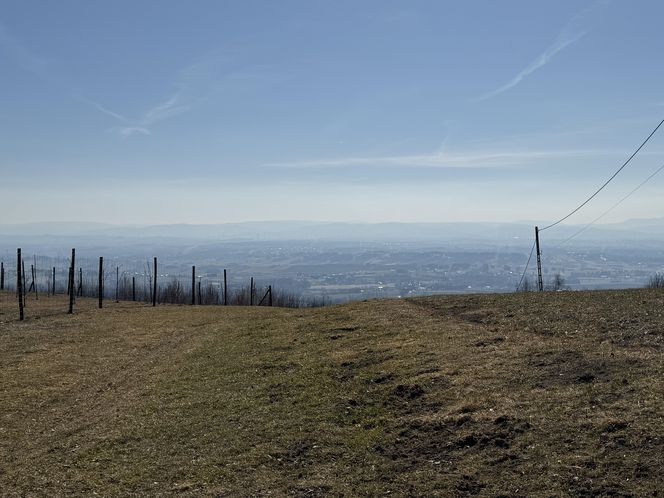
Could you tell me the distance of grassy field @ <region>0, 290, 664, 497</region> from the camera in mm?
9391

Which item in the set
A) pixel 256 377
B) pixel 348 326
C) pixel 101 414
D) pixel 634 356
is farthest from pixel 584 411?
pixel 348 326

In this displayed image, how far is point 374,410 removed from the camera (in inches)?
523

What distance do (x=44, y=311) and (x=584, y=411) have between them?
42703 millimetres

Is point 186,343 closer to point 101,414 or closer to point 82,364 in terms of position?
point 82,364

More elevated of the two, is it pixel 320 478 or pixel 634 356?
pixel 634 356

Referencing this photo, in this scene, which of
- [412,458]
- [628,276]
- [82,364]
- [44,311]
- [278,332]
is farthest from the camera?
[628,276]

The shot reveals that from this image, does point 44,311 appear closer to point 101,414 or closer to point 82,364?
point 82,364

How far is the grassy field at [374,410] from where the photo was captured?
9.39m

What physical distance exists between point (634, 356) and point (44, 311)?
4184 cm

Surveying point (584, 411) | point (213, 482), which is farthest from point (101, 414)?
point (584, 411)

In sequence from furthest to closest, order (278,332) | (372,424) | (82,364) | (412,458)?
(278,332), (82,364), (372,424), (412,458)

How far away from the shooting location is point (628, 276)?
462 feet

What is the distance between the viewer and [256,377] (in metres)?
18.4

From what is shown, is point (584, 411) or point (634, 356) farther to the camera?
point (634, 356)
